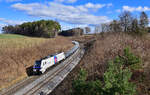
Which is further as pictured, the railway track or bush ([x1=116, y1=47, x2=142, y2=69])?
the railway track

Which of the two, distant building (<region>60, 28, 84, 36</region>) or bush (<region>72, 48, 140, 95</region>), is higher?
distant building (<region>60, 28, 84, 36</region>)

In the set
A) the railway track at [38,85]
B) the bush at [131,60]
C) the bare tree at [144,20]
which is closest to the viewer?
the bush at [131,60]

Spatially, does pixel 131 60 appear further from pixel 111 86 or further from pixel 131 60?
pixel 111 86

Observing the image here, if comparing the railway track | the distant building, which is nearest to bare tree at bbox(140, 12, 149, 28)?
the railway track

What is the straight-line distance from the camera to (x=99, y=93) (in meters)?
6.80

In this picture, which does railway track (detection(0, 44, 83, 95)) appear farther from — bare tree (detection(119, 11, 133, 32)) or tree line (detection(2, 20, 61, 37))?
tree line (detection(2, 20, 61, 37))

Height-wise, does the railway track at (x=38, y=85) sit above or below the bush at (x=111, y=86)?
below

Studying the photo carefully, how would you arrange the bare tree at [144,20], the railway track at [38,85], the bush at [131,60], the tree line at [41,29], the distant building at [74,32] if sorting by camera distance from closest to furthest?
1. the bush at [131,60]
2. the railway track at [38,85]
3. the bare tree at [144,20]
4. the tree line at [41,29]
5. the distant building at [74,32]

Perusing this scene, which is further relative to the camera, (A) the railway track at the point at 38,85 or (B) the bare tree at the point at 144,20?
(B) the bare tree at the point at 144,20

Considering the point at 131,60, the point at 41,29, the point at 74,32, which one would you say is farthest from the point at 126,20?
the point at 74,32

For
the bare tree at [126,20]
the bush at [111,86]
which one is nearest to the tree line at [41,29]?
the bare tree at [126,20]

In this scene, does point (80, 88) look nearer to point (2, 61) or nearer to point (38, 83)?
point (38, 83)

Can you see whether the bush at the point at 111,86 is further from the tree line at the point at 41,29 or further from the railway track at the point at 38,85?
the tree line at the point at 41,29

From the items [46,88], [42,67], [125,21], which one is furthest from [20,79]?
[125,21]
